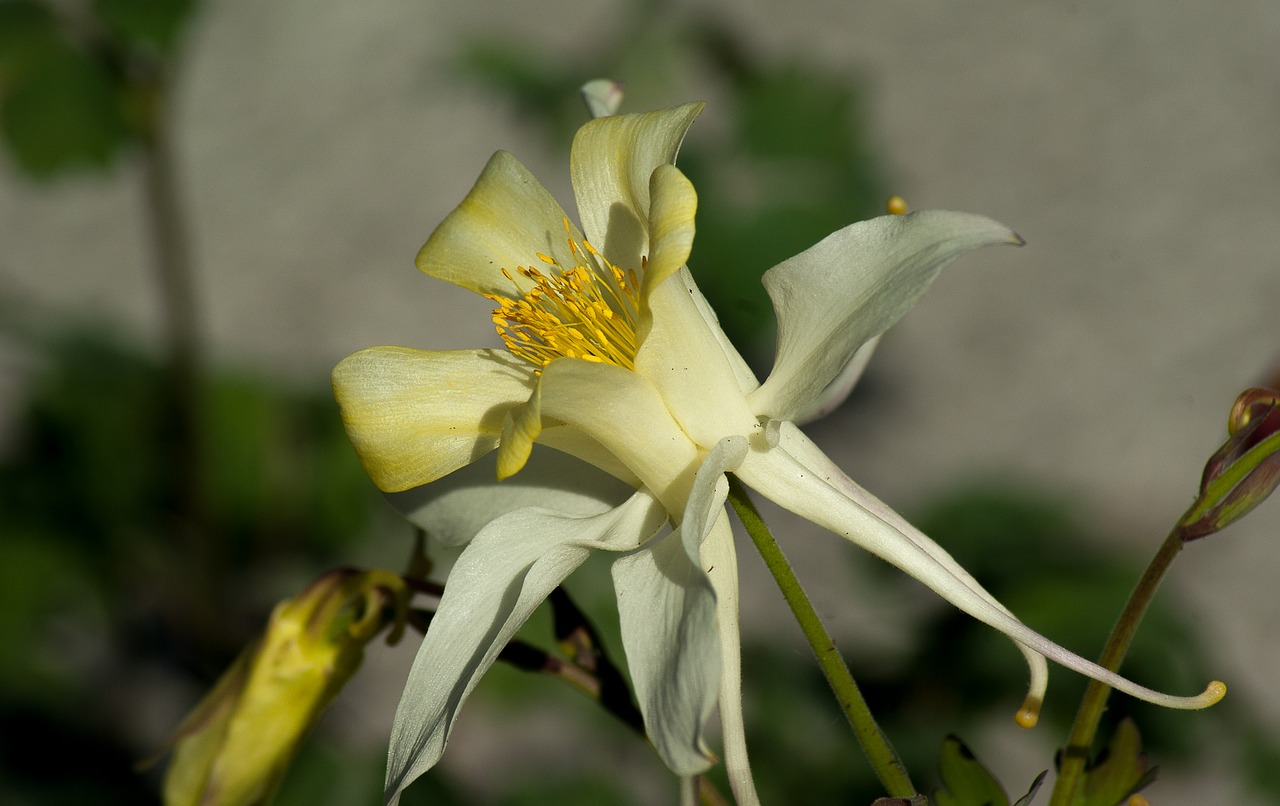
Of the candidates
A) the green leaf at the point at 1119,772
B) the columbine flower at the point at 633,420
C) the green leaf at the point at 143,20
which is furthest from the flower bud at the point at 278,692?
the green leaf at the point at 143,20

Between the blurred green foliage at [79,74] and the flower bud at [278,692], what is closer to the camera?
the flower bud at [278,692]

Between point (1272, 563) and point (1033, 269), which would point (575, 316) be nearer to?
point (1272, 563)

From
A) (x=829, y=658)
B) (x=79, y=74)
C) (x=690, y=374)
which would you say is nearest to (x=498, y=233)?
(x=690, y=374)

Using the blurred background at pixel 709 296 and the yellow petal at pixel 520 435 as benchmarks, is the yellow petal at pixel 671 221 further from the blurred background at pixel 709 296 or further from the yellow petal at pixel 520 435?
the blurred background at pixel 709 296

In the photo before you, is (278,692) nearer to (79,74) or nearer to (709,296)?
(709,296)

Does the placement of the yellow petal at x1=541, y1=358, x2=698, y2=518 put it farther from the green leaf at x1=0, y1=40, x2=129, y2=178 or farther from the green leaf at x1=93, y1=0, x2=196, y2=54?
the green leaf at x1=0, y1=40, x2=129, y2=178
